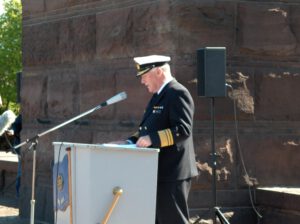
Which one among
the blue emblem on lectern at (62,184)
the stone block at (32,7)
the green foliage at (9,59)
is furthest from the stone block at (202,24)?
the green foliage at (9,59)

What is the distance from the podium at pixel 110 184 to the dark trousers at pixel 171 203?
29 cm

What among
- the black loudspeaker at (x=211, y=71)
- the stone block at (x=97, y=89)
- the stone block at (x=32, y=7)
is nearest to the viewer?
the black loudspeaker at (x=211, y=71)

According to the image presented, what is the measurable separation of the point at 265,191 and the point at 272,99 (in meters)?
1.08

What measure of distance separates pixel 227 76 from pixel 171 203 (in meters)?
2.54

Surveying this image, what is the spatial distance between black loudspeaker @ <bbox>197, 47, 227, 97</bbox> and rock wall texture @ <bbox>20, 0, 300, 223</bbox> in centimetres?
45

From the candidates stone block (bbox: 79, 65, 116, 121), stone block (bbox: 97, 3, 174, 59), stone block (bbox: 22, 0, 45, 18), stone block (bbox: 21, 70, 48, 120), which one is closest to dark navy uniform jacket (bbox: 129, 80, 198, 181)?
stone block (bbox: 97, 3, 174, 59)

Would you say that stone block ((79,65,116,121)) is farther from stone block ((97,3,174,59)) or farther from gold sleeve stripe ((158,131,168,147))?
gold sleeve stripe ((158,131,168,147))

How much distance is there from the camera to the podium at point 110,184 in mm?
5949

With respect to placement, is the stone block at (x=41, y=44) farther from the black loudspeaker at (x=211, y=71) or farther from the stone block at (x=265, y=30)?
the black loudspeaker at (x=211, y=71)

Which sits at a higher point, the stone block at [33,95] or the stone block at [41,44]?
A: the stone block at [41,44]

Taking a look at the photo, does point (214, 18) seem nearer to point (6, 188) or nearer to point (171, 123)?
point (171, 123)

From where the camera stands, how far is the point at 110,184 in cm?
600

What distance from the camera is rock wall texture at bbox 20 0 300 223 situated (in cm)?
840

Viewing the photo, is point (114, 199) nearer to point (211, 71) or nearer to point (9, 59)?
point (211, 71)
